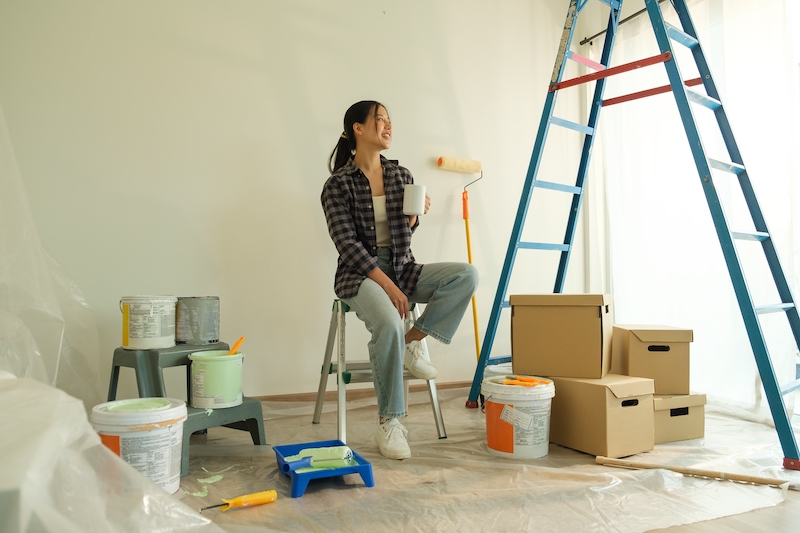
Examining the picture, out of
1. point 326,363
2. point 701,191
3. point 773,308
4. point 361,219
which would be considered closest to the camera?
point 773,308

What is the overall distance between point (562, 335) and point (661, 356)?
37 cm

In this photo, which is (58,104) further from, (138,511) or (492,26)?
(492,26)

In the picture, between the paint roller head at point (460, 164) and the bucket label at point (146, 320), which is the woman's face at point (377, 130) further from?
the bucket label at point (146, 320)

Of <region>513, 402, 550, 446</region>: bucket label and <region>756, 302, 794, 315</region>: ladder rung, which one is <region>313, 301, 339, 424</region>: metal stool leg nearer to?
<region>513, 402, 550, 446</region>: bucket label

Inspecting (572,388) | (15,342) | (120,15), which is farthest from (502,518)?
(120,15)

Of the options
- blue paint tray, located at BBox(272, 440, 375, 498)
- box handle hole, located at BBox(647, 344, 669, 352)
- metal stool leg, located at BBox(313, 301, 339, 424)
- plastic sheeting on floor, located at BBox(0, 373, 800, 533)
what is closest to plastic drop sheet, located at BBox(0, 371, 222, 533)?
plastic sheeting on floor, located at BBox(0, 373, 800, 533)

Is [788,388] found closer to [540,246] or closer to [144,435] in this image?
[540,246]

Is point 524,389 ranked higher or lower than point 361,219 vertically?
lower

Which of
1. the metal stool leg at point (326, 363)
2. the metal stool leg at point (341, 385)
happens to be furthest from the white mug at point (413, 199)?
the metal stool leg at point (326, 363)

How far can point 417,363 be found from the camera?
74.3 inches

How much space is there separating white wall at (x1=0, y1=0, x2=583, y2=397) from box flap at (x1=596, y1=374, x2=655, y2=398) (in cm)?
121

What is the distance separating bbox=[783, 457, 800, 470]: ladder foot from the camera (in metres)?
1.58

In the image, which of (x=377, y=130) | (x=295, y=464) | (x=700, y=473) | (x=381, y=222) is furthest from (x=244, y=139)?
(x=700, y=473)

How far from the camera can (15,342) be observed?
48.8 inches
